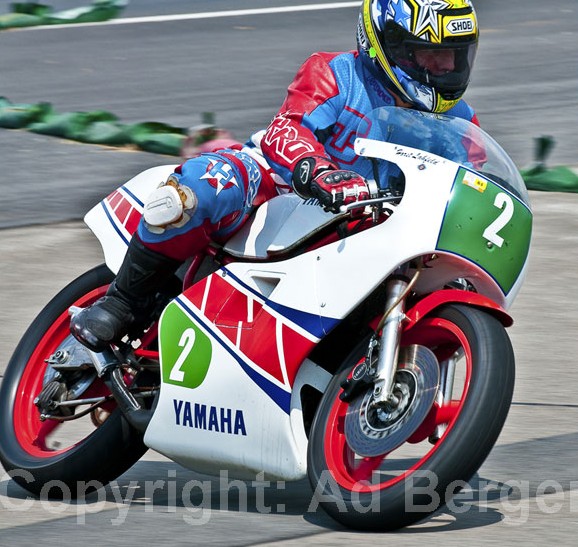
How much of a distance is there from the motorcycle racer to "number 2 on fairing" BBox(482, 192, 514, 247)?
18.6 inches

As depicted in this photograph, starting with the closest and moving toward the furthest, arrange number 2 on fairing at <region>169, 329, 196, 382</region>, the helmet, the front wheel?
the front wheel → the helmet → number 2 on fairing at <region>169, 329, 196, 382</region>

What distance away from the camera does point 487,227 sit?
4.33 metres

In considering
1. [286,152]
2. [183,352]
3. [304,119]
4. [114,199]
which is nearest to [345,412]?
[183,352]

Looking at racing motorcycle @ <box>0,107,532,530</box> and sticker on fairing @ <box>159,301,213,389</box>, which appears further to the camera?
sticker on fairing @ <box>159,301,213,389</box>

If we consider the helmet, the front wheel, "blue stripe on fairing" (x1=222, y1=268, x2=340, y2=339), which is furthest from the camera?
the helmet

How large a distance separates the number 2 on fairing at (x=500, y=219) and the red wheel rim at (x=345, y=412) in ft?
0.91

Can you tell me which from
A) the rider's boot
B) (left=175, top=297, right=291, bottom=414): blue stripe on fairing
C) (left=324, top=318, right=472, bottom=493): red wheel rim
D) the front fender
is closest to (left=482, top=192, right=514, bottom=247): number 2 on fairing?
the front fender

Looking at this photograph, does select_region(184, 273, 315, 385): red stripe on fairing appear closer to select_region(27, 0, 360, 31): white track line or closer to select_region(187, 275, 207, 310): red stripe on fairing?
select_region(187, 275, 207, 310): red stripe on fairing

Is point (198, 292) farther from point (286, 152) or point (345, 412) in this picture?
point (345, 412)

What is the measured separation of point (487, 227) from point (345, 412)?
706 millimetres

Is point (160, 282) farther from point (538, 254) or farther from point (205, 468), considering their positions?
point (538, 254)

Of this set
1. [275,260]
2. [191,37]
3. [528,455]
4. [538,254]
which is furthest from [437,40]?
[191,37]

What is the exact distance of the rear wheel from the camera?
4.93 metres

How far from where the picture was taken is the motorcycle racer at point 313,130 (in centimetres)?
463
